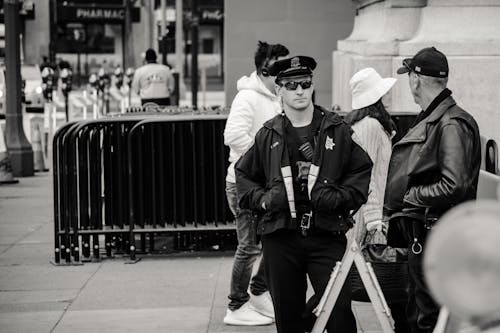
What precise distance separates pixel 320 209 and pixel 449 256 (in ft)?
11.4

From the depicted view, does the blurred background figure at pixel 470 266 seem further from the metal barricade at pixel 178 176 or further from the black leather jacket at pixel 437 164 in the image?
the metal barricade at pixel 178 176

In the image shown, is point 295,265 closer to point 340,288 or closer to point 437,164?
point 340,288

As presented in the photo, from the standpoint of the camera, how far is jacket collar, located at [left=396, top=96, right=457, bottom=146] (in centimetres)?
575

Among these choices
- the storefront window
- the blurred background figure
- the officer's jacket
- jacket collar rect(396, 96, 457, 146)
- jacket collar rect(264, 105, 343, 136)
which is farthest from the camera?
the storefront window

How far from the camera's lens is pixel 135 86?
2039 cm

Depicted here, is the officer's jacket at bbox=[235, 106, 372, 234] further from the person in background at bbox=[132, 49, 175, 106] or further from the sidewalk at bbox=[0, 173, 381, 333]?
the person in background at bbox=[132, 49, 175, 106]

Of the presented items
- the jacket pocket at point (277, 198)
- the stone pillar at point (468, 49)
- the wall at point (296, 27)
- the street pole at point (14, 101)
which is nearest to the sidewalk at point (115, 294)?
the jacket pocket at point (277, 198)

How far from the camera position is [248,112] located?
7.75 meters

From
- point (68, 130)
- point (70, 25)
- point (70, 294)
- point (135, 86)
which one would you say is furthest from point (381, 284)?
point (70, 25)

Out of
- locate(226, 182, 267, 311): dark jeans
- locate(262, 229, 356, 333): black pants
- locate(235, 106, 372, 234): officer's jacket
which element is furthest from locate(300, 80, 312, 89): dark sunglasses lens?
locate(226, 182, 267, 311): dark jeans

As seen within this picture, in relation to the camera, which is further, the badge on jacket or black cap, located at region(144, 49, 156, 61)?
black cap, located at region(144, 49, 156, 61)

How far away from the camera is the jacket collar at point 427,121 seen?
575 centimetres

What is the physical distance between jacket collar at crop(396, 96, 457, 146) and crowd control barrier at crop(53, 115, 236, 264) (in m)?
4.67

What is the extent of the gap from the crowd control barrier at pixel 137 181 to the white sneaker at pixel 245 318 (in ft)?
8.59
